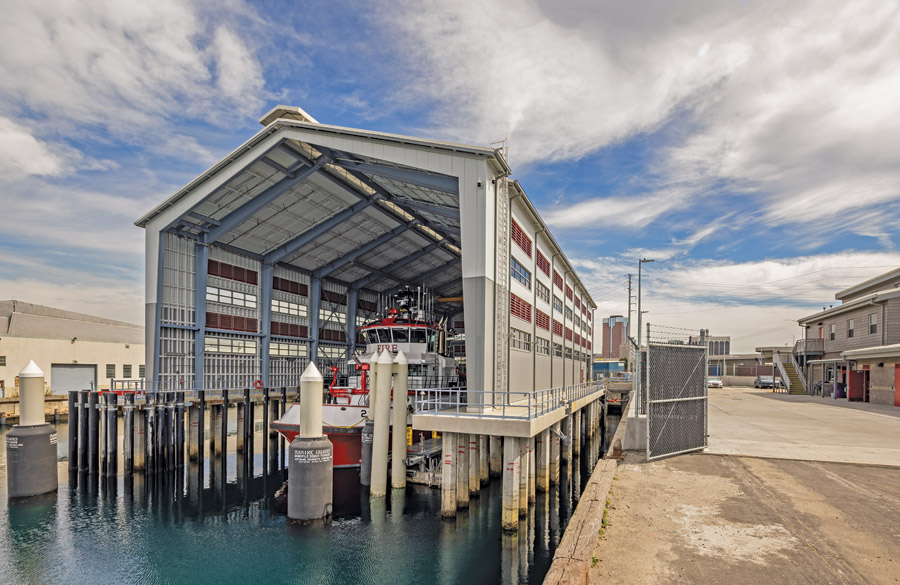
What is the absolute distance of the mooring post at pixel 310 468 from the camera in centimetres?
1767

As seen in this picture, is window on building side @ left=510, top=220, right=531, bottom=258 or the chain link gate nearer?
the chain link gate

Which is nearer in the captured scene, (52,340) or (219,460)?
(219,460)

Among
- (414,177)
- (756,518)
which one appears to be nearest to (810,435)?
(756,518)

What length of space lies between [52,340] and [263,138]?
39622 mm

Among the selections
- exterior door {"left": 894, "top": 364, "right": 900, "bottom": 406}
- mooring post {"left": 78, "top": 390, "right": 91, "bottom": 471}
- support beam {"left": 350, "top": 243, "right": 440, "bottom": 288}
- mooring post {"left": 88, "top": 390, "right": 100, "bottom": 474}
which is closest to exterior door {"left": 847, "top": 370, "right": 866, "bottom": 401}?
exterior door {"left": 894, "top": 364, "right": 900, "bottom": 406}

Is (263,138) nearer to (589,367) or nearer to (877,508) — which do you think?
(877,508)

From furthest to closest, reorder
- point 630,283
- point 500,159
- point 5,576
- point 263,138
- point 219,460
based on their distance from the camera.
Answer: point 630,283 → point 219,460 → point 263,138 → point 500,159 → point 5,576

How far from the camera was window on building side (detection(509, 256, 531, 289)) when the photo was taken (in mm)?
26600

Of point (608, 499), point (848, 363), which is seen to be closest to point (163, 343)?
point (608, 499)

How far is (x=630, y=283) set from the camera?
55281 millimetres

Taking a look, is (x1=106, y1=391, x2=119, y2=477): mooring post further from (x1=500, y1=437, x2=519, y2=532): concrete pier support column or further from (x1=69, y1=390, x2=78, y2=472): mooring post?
(x1=500, y1=437, x2=519, y2=532): concrete pier support column

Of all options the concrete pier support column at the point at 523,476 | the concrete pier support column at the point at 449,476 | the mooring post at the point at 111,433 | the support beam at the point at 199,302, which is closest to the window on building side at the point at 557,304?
the concrete pier support column at the point at 523,476

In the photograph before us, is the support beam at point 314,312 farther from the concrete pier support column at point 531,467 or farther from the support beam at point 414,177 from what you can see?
the concrete pier support column at point 531,467

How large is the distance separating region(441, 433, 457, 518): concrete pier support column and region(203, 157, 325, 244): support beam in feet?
58.8
